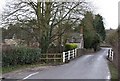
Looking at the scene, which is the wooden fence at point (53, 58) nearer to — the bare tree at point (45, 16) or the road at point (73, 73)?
the bare tree at point (45, 16)

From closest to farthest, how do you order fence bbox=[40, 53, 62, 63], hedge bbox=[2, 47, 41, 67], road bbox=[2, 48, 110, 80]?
road bbox=[2, 48, 110, 80]
hedge bbox=[2, 47, 41, 67]
fence bbox=[40, 53, 62, 63]

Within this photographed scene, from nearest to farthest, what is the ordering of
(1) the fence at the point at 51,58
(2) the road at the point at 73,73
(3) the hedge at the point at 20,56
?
1. (2) the road at the point at 73,73
2. (3) the hedge at the point at 20,56
3. (1) the fence at the point at 51,58

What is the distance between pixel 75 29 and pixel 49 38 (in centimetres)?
421

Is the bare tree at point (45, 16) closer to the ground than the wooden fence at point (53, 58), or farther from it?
farther from it

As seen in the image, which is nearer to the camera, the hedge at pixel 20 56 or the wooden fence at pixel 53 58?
the hedge at pixel 20 56

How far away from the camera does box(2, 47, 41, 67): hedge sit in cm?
1945

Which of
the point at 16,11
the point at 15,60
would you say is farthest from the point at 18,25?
the point at 15,60

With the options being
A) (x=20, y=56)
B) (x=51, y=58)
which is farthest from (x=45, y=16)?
(x=20, y=56)

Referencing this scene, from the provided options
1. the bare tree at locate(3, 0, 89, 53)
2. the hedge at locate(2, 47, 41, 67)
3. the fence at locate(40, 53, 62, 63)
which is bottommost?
the fence at locate(40, 53, 62, 63)

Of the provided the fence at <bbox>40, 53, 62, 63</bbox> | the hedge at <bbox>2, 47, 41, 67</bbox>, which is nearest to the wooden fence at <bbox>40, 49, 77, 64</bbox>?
the fence at <bbox>40, 53, 62, 63</bbox>

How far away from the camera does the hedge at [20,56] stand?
766 inches

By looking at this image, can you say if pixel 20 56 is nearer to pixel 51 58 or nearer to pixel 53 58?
pixel 51 58

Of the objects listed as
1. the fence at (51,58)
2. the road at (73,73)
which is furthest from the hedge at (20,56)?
the road at (73,73)

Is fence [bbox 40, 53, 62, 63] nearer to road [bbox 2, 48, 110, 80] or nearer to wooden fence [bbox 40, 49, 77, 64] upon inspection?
wooden fence [bbox 40, 49, 77, 64]
